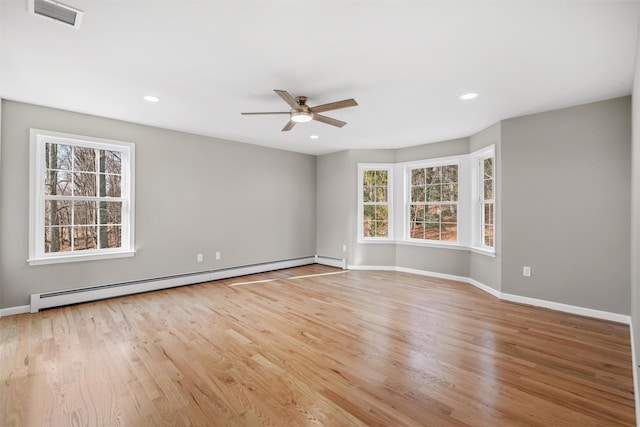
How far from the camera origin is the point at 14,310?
11.3 ft

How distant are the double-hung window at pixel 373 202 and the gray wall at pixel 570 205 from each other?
2286mm

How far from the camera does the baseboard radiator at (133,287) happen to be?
11.9ft

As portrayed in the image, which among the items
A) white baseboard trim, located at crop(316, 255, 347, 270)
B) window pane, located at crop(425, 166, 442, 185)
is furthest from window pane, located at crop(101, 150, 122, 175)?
window pane, located at crop(425, 166, 442, 185)

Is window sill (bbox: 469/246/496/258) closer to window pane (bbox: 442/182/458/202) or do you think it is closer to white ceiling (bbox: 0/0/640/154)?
window pane (bbox: 442/182/458/202)

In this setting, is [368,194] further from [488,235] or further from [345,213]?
[488,235]

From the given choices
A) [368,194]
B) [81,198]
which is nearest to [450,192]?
[368,194]

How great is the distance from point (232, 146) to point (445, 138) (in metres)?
3.86

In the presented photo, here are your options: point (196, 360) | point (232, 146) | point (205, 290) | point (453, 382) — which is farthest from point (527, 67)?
point (205, 290)

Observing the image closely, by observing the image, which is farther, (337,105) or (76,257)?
(76,257)

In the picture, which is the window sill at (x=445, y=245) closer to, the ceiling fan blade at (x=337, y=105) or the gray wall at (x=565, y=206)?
the gray wall at (x=565, y=206)

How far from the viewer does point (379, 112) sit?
378cm

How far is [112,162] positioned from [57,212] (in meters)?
0.94

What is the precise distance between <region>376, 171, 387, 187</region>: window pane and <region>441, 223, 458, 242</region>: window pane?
1451 mm

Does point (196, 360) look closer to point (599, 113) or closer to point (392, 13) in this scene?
point (392, 13)
